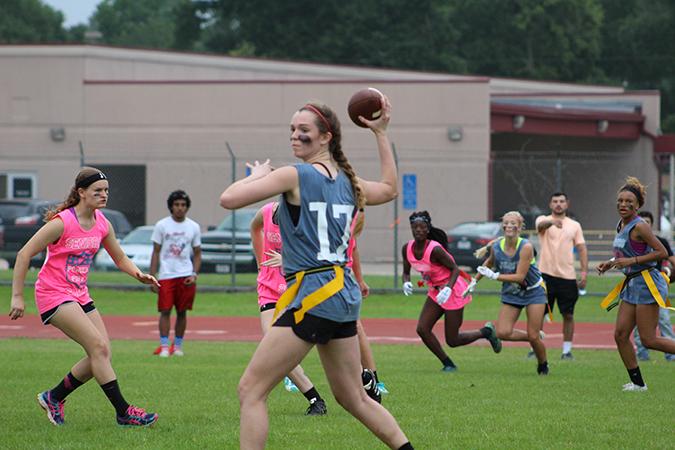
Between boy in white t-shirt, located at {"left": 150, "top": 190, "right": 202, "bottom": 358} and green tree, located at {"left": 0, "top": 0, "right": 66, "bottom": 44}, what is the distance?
2548 inches

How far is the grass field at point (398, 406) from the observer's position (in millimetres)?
8734

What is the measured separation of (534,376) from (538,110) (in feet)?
88.9

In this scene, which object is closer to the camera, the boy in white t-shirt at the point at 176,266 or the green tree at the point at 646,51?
the boy in white t-shirt at the point at 176,266

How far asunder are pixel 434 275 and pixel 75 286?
17.9ft

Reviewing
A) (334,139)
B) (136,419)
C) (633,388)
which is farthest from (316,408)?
(334,139)

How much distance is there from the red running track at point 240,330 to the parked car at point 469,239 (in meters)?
7.40

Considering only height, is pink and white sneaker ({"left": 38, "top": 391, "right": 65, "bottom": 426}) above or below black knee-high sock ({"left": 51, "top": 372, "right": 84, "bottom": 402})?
below

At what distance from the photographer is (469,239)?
96.2 ft

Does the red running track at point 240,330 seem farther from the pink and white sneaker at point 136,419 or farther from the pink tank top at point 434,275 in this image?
the pink and white sneaker at point 136,419

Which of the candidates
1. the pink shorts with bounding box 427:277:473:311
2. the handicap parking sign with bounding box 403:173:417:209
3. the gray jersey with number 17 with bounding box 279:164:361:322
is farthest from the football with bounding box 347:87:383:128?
the handicap parking sign with bounding box 403:173:417:209

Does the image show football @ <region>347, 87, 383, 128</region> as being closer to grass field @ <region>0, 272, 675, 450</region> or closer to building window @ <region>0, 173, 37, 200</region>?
grass field @ <region>0, 272, 675, 450</region>

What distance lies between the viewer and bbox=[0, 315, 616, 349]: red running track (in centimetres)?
1852

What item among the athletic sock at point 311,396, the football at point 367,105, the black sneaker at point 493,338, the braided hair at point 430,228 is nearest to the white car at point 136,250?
the braided hair at point 430,228

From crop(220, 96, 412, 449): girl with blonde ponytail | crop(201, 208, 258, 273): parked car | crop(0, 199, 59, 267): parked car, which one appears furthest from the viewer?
crop(0, 199, 59, 267): parked car
